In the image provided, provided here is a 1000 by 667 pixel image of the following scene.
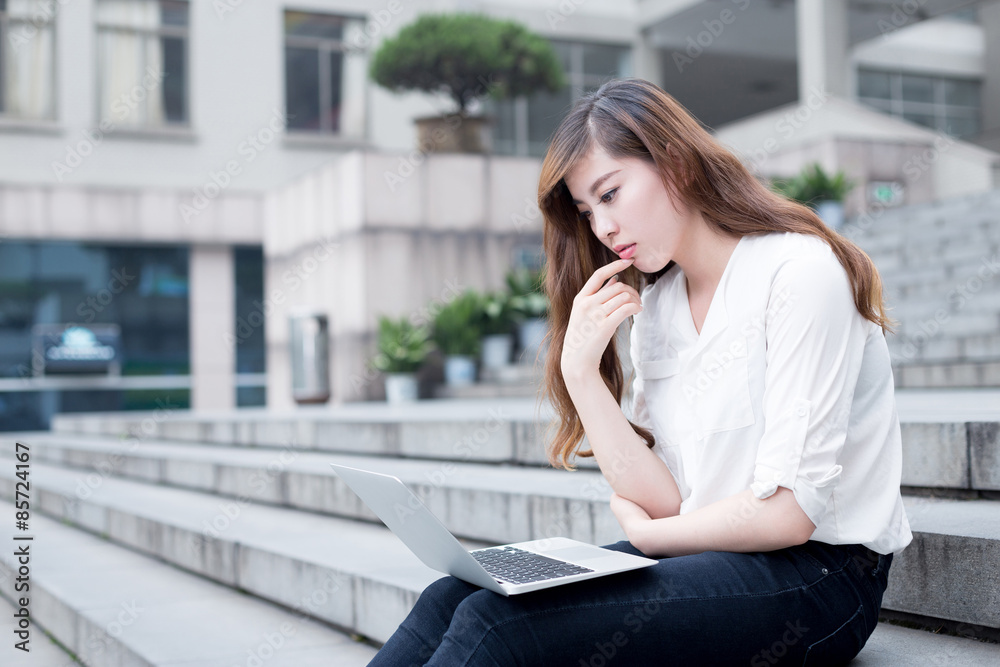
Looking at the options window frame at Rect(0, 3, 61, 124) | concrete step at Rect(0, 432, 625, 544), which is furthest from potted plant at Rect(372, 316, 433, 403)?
window frame at Rect(0, 3, 61, 124)

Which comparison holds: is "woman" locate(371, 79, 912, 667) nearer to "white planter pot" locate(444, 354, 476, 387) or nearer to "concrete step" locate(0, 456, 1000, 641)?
"concrete step" locate(0, 456, 1000, 641)

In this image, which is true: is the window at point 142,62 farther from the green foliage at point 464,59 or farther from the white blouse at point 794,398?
the white blouse at point 794,398

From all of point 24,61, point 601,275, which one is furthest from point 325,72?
point 601,275

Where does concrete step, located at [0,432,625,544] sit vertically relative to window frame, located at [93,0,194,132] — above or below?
below

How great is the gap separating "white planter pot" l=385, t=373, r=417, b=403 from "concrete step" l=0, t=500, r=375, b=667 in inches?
151

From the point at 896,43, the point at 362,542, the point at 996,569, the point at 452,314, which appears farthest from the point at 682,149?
the point at 896,43

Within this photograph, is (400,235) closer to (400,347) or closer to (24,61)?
(400,347)

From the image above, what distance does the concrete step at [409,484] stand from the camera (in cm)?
270

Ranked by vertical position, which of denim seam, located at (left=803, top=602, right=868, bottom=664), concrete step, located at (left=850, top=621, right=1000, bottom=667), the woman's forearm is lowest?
concrete step, located at (left=850, top=621, right=1000, bottom=667)


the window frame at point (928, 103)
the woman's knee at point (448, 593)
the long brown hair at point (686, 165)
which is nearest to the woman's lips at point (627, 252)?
the long brown hair at point (686, 165)

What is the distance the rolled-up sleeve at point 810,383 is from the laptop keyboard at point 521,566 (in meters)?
0.34

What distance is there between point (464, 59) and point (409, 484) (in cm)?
615

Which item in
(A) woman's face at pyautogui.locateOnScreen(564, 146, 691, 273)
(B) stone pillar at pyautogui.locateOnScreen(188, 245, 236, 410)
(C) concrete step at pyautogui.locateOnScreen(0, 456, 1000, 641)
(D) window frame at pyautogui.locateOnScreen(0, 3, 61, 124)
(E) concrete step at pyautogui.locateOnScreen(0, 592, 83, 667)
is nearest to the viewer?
(A) woman's face at pyautogui.locateOnScreen(564, 146, 691, 273)

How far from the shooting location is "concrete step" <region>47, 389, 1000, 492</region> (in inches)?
88.5
